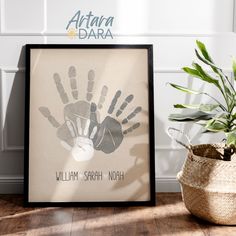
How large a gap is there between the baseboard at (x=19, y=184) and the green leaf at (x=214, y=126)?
697 mm

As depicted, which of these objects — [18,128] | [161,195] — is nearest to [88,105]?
[18,128]

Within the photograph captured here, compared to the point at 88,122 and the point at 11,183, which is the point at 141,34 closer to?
the point at 88,122

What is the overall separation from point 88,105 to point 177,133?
0.57 meters

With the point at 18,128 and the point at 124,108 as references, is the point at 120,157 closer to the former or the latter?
the point at 124,108

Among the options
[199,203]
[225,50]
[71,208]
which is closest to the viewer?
[199,203]

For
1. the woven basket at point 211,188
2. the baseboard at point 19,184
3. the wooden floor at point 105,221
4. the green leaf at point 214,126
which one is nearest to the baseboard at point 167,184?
the baseboard at point 19,184

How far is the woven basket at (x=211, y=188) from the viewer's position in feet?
7.27

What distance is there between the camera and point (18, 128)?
2.75 metres

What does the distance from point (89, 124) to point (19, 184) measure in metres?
0.58

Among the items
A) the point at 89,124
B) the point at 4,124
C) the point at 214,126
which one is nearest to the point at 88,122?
the point at 89,124

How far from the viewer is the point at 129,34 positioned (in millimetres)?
2684

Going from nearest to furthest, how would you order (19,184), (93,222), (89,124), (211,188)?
(211,188), (93,222), (89,124), (19,184)

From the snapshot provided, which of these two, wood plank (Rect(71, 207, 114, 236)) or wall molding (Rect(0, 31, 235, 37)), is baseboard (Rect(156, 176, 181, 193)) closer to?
wood plank (Rect(71, 207, 114, 236))

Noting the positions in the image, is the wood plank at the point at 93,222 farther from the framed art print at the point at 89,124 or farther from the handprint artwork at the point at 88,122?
the handprint artwork at the point at 88,122
